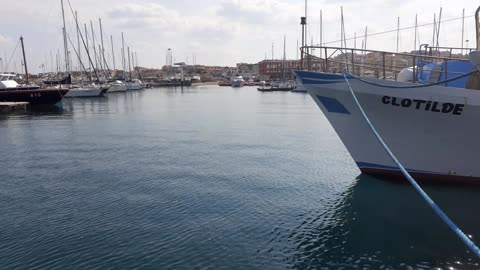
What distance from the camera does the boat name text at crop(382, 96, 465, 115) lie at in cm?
1100

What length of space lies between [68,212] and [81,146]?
11454 mm

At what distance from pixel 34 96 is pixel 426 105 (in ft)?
158

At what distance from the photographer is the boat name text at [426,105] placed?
433 inches

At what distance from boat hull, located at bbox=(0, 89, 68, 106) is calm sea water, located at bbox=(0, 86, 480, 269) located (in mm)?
30834

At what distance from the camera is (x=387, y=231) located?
373 inches

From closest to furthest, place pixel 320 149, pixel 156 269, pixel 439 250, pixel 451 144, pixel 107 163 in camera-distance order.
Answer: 1. pixel 156 269
2. pixel 439 250
3. pixel 451 144
4. pixel 107 163
5. pixel 320 149

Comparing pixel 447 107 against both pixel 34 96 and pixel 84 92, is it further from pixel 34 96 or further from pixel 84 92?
pixel 84 92

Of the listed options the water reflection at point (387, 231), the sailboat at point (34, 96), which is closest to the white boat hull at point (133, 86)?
the sailboat at point (34, 96)

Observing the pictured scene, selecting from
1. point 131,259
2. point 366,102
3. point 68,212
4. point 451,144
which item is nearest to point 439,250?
point 451,144

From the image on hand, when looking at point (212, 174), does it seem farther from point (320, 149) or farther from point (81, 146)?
point (81, 146)

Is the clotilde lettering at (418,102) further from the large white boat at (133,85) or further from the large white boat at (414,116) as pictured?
the large white boat at (133,85)

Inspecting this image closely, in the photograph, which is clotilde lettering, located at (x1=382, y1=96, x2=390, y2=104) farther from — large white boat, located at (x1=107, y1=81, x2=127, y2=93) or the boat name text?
large white boat, located at (x1=107, y1=81, x2=127, y2=93)

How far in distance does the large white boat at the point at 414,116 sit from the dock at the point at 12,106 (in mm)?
42457

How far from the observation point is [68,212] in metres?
11.0
